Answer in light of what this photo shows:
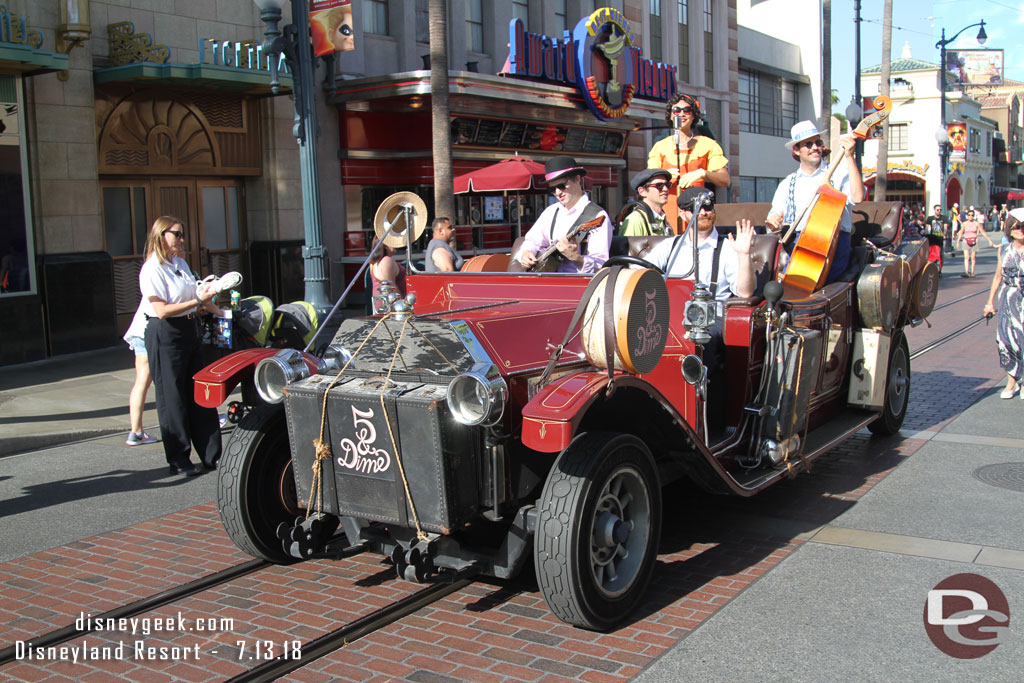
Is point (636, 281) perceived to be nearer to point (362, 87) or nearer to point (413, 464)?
point (413, 464)

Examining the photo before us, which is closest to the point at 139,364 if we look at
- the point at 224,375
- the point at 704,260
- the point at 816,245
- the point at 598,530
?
the point at 224,375

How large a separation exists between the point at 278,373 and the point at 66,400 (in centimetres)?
603

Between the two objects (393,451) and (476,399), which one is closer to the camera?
(476,399)

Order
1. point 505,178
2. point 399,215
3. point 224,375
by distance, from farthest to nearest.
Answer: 1. point 505,178
2. point 399,215
3. point 224,375

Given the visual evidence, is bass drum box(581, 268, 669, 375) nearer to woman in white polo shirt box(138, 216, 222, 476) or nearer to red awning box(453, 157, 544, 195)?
woman in white polo shirt box(138, 216, 222, 476)

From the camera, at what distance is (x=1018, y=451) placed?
7215 mm

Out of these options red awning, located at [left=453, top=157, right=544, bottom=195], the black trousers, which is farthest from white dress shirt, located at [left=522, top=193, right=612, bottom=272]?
red awning, located at [left=453, top=157, right=544, bottom=195]

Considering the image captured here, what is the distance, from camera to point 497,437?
4137 millimetres

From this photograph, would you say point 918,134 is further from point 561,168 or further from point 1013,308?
point 561,168

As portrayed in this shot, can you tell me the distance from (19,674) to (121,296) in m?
10.1

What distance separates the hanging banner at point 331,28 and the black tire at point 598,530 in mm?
10430

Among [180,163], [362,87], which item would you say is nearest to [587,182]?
[362,87]

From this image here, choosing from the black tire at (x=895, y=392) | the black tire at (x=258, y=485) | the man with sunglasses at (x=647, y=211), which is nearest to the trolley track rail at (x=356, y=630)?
the black tire at (x=258, y=485)

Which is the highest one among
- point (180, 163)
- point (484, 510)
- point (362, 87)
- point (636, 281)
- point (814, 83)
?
point (814, 83)
